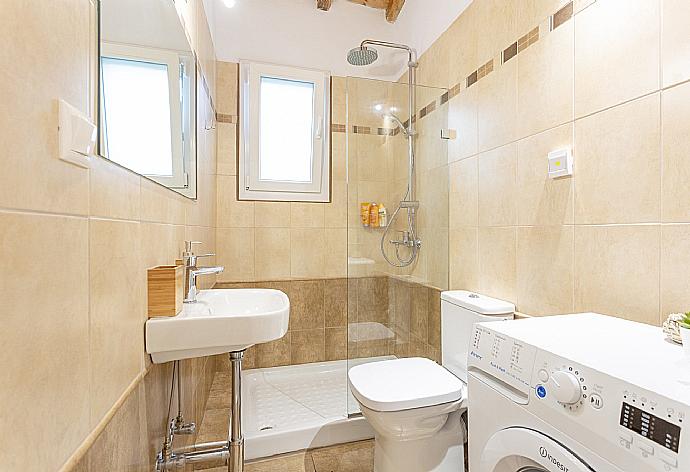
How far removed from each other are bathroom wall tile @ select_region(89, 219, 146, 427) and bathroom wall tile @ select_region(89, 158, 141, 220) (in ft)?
0.09

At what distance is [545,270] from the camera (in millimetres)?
1459

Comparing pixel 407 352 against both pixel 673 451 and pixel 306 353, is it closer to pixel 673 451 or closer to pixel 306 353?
pixel 306 353

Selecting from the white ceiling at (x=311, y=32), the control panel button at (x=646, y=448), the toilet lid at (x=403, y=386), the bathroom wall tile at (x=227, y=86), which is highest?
the white ceiling at (x=311, y=32)

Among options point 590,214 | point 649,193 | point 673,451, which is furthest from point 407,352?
point 673,451

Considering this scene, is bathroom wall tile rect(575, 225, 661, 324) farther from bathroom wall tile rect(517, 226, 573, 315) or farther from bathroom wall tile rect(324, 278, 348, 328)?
bathroom wall tile rect(324, 278, 348, 328)

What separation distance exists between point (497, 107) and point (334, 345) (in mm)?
2061

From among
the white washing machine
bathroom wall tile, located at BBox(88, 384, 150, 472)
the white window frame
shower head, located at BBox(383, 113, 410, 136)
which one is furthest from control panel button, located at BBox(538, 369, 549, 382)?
shower head, located at BBox(383, 113, 410, 136)

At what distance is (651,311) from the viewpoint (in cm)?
107

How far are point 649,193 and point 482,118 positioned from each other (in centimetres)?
95

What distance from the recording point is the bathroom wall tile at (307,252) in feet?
9.42

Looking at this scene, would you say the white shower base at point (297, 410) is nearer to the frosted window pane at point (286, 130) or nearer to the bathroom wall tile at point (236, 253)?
the bathroom wall tile at point (236, 253)

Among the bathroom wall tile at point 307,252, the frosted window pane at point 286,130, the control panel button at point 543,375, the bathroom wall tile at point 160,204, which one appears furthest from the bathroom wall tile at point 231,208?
the control panel button at point 543,375

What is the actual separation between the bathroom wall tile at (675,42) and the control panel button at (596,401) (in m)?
0.89

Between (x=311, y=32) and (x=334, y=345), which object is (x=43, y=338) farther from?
(x=311, y=32)
